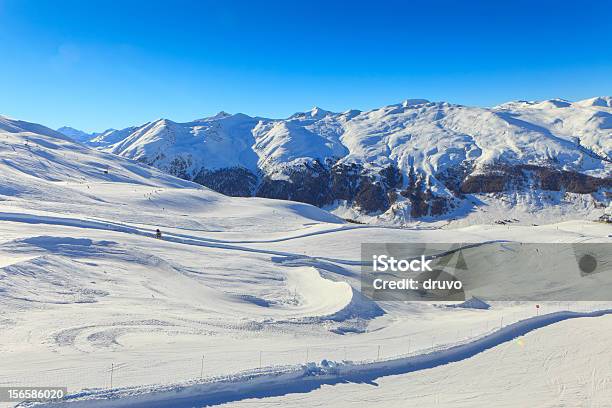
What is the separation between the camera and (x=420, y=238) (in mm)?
56406

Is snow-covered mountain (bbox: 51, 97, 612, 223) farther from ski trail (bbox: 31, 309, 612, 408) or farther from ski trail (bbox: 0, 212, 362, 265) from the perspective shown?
A: ski trail (bbox: 31, 309, 612, 408)

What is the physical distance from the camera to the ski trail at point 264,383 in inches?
544

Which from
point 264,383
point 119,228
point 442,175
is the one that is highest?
point 442,175

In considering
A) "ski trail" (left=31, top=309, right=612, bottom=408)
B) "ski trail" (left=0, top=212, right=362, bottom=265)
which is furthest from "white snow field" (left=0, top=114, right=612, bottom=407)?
"ski trail" (left=0, top=212, right=362, bottom=265)

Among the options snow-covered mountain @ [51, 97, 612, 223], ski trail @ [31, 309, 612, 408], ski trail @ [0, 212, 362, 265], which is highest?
snow-covered mountain @ [51, 97, 612, 223]

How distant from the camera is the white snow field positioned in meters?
15.9

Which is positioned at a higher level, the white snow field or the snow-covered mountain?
the snow-covered mountain

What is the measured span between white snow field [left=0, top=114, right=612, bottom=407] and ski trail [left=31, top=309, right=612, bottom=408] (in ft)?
0.17

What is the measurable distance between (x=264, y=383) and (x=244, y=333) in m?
5.36

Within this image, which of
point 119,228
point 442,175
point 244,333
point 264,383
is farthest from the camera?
point 442,175

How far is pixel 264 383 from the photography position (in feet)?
53.9

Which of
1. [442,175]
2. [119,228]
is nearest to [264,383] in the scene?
[119,228]

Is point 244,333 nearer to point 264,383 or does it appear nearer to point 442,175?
point 264,383

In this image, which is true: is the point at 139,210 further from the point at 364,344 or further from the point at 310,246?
the point at 364,344
